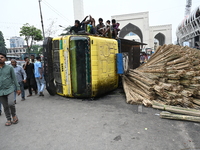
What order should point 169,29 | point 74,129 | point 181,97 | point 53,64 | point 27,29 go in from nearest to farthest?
1. point 74,129
2. point 181,97
3. point 53,64
4. point 27,29
5. point 169,29

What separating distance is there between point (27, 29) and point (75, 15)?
333 inches

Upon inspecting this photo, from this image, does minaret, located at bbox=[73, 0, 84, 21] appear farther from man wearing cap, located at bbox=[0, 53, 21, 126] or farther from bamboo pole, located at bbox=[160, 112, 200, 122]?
bamboo pole, located at bbox=[160, 112, 200, 122]

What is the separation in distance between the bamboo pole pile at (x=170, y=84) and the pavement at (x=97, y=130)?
0.55 meters

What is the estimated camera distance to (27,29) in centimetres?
2370

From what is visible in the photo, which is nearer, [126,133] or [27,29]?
[126,133]

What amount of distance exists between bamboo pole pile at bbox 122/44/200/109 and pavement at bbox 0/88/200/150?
0.55 metres

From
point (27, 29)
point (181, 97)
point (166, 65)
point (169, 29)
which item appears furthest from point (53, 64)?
point (169, 29)

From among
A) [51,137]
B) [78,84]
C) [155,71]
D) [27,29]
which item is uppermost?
[27,29]

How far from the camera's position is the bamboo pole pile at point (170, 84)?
175 inches

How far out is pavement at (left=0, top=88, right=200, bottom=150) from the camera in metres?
2.77

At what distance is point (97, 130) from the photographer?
10.9ft

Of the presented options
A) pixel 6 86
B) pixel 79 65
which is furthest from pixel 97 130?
pixel 79 65

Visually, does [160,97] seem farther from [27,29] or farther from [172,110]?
[27,29]

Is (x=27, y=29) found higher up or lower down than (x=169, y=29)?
lower down
